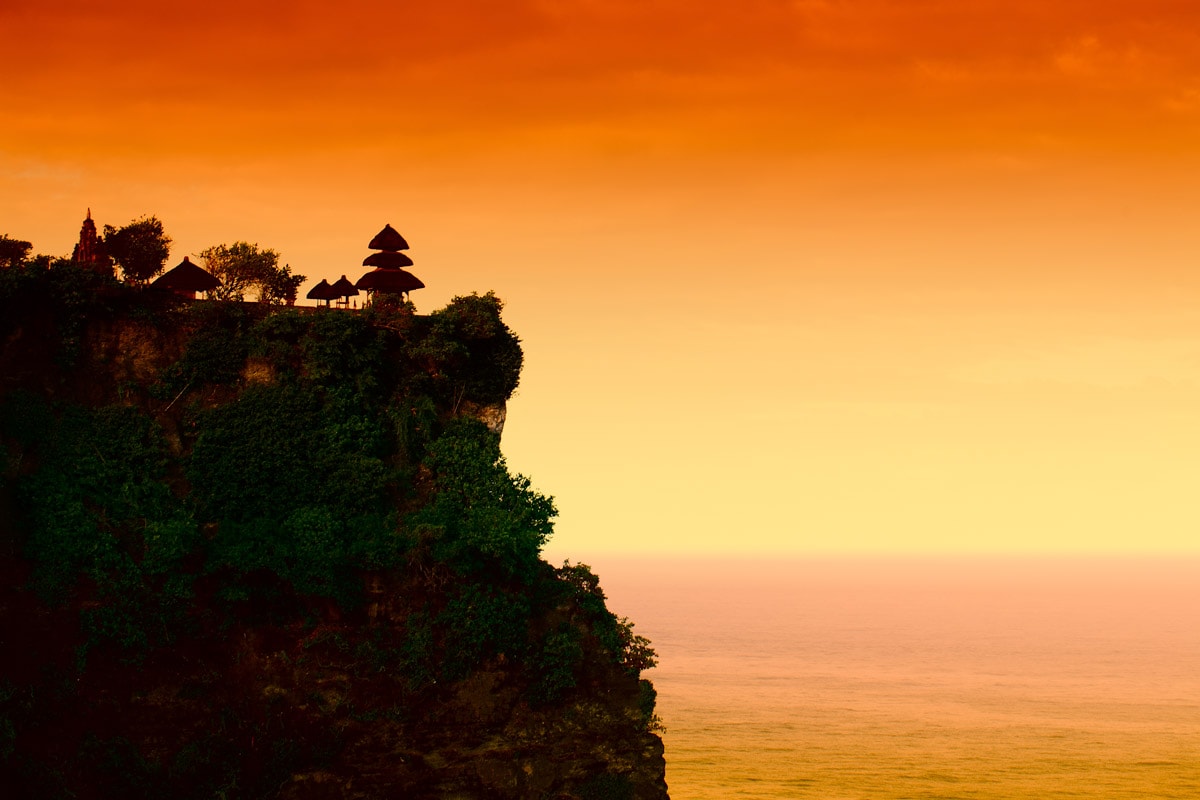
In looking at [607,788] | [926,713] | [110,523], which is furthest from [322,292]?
[926,713]

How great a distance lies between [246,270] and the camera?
49844 millimetres

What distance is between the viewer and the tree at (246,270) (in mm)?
49688

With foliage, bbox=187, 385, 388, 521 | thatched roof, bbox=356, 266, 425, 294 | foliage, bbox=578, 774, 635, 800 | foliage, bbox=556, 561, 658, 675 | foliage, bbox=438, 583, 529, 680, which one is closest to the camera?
foliage, bbox=578, 774, 635, 800

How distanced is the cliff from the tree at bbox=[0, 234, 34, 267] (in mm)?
3209

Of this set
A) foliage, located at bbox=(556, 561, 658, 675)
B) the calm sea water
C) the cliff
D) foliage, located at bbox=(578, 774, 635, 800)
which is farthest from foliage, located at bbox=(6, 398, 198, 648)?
the calm sea water

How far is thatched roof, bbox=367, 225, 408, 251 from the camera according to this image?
50000mm

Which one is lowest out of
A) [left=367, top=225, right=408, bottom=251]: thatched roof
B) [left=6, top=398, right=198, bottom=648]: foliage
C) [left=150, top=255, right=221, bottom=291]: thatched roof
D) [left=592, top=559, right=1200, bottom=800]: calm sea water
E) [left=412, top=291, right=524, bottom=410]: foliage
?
[left=592, top=559, right=1200, bottom=800]: calm sea water

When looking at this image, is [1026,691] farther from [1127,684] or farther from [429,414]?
[429,414]

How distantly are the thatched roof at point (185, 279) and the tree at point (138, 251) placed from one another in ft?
7.60

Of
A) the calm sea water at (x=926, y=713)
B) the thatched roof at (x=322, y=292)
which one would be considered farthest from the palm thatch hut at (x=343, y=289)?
the calm sea water at (x=926, y=713)

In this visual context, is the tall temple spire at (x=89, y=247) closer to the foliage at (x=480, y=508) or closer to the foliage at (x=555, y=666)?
the foliage at (x=480, y=508)

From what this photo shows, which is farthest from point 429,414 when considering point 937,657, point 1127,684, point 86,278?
point 937,657

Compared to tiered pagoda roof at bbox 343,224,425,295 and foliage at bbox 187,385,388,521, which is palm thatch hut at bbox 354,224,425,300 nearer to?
tiered pagoda roof at bbox 343,224,425,295

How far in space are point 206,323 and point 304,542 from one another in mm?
9250
